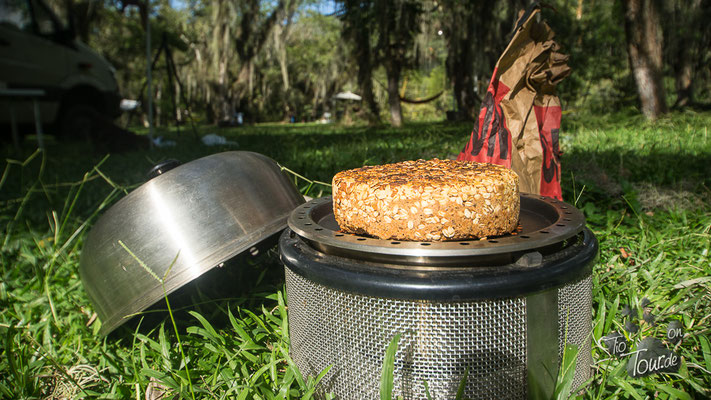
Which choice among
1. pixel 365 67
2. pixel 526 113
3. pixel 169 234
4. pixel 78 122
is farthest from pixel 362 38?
pixel 169 234

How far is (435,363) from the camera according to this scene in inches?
46.7

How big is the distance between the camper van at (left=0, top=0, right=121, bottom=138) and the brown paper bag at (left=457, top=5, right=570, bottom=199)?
6.87 metres

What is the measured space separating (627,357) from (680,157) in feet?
12.3

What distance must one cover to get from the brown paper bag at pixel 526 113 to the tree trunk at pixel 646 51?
27.2ft

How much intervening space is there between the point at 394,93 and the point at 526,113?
11.0 m

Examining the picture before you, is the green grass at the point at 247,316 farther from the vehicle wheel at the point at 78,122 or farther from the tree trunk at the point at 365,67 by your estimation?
the tree trunk at the point at 365,67

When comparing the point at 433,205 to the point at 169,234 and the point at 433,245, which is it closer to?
the point at 433,245

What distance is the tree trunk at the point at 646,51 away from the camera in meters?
9.10

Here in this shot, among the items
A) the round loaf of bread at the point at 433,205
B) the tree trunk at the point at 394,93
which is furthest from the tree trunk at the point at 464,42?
the round loaf of bread at the point at 433,205

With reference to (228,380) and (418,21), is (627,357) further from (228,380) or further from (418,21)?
(418,21)

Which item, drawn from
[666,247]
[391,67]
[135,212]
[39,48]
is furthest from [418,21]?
[135,212]

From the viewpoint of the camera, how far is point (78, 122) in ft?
25.6

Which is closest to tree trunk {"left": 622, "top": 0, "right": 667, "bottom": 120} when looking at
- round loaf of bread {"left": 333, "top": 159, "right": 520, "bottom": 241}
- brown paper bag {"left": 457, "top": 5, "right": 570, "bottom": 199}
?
brown paper bag {"left": 457, "top": 5, "right": 570, "bottom": 199}

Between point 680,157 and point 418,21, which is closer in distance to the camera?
point 680,157
